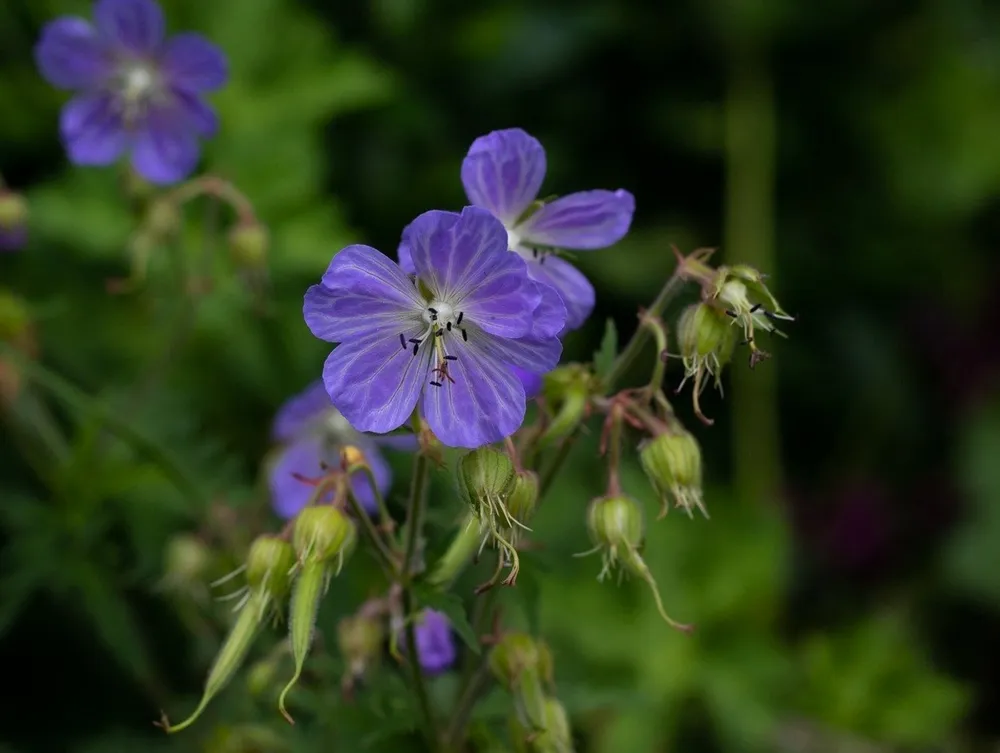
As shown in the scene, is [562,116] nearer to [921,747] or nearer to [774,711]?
[774,711]

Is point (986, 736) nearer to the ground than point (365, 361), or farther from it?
nearer to the ground

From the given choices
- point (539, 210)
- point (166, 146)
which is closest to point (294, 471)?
point (539, 210)

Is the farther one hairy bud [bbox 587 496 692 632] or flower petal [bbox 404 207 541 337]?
hairy bud [bbox 587 496 692 632]

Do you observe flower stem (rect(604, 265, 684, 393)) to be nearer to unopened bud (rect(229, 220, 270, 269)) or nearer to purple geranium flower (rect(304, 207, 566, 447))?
purple geranium flower (rect(304, 207, 566, 447))

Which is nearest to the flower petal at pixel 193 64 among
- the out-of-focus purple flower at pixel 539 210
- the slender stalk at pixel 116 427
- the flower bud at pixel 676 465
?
the slender stalk at pixel 116 427

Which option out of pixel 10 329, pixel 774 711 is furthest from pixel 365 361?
Result: pixel 774 711

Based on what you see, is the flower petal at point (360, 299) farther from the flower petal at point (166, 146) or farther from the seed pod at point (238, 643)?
the flower petal at point (166, 146)

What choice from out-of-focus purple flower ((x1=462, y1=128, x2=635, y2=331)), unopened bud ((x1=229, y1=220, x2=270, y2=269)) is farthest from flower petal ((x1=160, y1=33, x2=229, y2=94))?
out-of-focus purple flower ((x1=462, y1=128, x2=635, y2=331))
